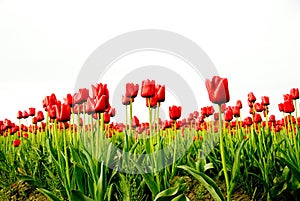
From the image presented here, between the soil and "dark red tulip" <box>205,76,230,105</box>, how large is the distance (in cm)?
336

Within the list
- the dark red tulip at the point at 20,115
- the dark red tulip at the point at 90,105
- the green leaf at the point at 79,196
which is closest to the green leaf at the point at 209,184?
the green leaf at the point at 79,196

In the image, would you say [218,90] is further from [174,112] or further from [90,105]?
[174,112]

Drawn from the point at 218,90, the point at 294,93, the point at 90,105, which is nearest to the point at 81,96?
the point at 90,105

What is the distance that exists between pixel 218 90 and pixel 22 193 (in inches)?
154

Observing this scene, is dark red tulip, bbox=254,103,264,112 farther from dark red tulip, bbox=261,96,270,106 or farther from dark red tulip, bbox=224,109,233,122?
dark red tulip, bbox=224,109,233,122

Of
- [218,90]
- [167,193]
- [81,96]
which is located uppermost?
[81,96]

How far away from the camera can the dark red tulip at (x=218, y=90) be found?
2.78 metres

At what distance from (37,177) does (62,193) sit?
170 cm

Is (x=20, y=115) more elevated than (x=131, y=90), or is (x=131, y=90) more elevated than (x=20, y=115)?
(x=131, y=90)

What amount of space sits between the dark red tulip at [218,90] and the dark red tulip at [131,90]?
158cm

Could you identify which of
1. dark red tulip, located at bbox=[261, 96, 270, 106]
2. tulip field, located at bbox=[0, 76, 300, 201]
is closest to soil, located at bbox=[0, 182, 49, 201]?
tulip field, located at bbox=[0, 76, 300, 201]

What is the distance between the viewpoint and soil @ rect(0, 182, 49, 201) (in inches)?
209

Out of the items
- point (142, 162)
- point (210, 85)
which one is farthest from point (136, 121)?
point (210, 85)

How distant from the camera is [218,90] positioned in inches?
110
